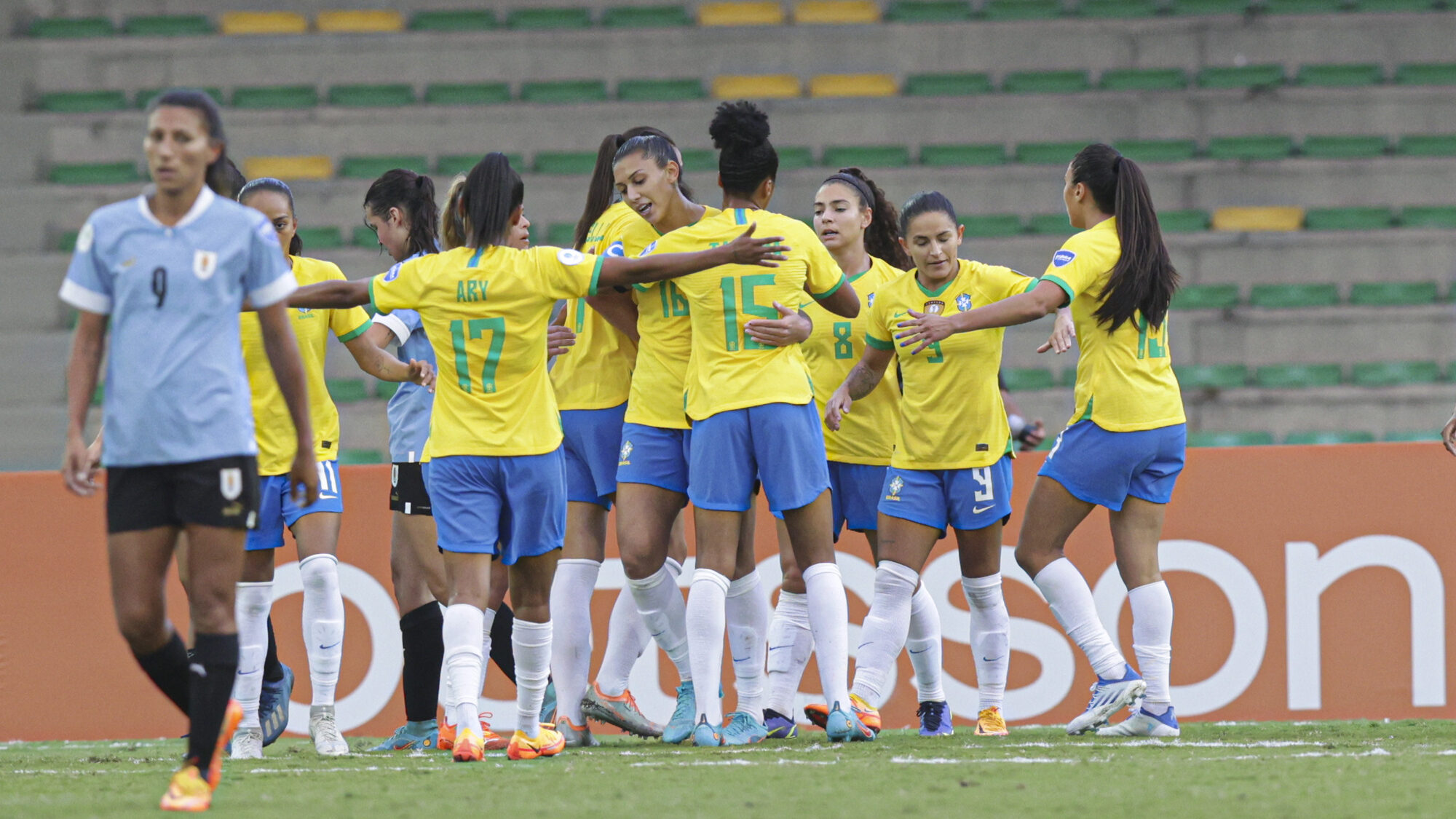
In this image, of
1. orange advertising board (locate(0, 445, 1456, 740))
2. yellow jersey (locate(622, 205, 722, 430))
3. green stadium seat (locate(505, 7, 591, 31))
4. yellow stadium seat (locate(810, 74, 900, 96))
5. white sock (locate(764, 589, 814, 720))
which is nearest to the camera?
yellow jersey (locate(622, 205, 722, 430))

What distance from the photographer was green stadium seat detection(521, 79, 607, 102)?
14984mm

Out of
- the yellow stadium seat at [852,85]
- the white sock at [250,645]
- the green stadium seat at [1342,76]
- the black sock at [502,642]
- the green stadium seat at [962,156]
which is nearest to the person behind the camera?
the white sock at [250,645]

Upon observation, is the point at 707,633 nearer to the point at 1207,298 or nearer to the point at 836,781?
the point at 836,781

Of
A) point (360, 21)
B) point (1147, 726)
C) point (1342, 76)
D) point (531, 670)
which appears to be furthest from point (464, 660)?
point (1342, 76)

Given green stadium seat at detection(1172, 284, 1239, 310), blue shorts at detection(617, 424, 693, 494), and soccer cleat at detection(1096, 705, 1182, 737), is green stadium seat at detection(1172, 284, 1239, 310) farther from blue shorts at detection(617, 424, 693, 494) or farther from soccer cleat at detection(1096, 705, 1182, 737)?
blue shorts at detection(617, 424, 693, 494)

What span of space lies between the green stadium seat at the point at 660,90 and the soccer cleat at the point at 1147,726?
1039cm

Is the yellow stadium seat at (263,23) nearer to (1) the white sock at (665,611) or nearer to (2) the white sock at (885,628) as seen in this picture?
(1) the white sock at (665,611)

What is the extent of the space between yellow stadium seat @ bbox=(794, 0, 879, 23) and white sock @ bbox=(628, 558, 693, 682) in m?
10.9

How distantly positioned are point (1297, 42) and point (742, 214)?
38.3ft

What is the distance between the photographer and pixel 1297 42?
49.1 ft

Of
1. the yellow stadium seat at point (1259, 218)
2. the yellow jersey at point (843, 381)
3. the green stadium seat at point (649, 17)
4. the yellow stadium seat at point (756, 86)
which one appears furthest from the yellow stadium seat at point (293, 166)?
the yellow jersey at point (843, 381)

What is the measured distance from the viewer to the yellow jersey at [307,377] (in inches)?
211

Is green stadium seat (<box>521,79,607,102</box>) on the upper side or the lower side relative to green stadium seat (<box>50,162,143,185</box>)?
upper

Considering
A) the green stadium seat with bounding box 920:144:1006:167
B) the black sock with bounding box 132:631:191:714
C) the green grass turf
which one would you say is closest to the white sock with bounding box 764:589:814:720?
the green grass turf
